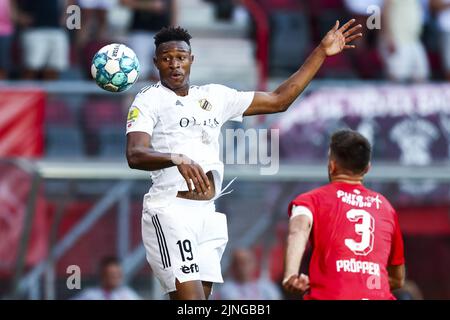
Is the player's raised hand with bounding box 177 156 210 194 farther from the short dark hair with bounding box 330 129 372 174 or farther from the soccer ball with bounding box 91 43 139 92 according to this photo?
the soccer ball with bounding box 91 43 139 92

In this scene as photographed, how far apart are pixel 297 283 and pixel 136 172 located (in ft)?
23.7

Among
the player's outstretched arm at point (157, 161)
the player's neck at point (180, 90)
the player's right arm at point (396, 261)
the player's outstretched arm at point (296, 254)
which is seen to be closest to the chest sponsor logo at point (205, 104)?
the player's neck at point (180, 90)

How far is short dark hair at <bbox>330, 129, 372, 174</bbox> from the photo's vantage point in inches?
339

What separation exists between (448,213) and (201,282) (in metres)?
8.76

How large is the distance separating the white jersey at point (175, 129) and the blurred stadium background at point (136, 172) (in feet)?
18.9

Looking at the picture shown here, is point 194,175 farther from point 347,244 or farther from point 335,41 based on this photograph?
point 335,41

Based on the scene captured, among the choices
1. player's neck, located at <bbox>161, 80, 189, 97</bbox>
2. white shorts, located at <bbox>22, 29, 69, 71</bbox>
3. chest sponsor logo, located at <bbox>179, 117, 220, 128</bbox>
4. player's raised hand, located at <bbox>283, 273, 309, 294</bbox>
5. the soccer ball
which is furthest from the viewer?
white shorts, located at <bbox>22, 29, 69, 71</bbox>

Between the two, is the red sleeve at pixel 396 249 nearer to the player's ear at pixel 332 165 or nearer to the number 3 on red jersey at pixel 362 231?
the number 3 on red jersey at pixel 362 231

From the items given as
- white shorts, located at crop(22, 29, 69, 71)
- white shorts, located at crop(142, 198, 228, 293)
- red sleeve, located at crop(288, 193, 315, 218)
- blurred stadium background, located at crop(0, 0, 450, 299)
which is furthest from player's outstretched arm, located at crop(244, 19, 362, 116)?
white shorts, located at crop(22, 29, 69, 71)

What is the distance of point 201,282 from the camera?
8.84m

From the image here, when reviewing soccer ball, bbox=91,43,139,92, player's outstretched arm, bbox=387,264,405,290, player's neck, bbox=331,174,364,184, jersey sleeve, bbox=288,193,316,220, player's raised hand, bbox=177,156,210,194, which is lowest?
player's outstretched arm, bbox=387,264,405,290

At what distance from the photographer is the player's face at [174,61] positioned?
8898 mm

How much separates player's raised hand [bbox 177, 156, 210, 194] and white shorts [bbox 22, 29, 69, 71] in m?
8.65

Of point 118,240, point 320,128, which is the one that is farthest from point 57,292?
point 320,128
